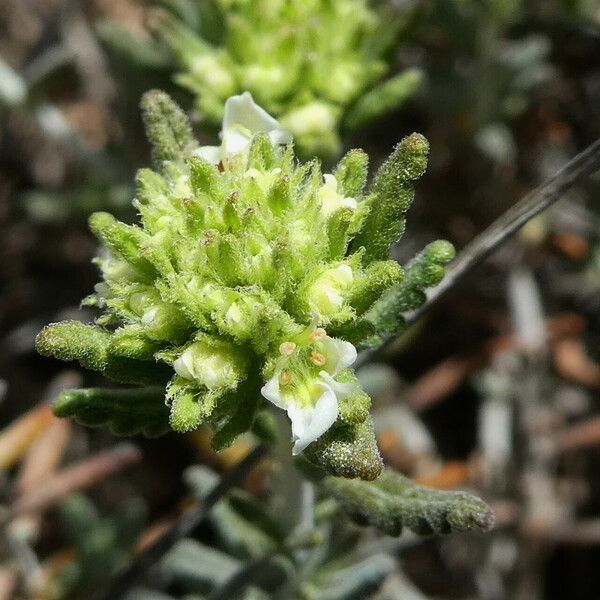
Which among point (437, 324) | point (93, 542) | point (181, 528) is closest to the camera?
point (181, 528)

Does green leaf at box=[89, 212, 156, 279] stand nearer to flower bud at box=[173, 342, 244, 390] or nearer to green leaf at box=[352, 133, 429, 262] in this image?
flower bud at box=[173, 342, 244, 390]

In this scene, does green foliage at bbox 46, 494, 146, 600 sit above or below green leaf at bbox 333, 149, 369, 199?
below

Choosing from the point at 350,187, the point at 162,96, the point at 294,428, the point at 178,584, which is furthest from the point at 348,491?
the point at 178,584

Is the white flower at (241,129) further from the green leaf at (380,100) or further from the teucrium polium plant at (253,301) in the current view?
the green leaf at (380,100)

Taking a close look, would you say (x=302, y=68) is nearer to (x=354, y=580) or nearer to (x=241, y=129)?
(x=241, y=129)

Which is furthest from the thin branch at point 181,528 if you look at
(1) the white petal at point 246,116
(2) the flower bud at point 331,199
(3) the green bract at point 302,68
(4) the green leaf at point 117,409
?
(3) the green bract at point 302,68

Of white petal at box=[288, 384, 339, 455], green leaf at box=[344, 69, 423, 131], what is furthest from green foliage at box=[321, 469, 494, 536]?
green leaf at box=[344, 69, 423, 131]

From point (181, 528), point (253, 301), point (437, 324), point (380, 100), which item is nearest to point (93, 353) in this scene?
A: point (253, 301)

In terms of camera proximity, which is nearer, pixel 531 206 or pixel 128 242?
pixel 128 242
